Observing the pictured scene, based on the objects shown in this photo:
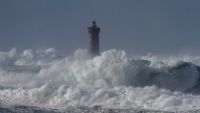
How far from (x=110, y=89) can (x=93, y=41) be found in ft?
49.5

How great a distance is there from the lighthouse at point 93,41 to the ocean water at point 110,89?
6051 millimetres

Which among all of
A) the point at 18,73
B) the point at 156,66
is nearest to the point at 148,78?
the point at 156,66

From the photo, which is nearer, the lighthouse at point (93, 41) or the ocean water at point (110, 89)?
the ocean water at point (110, 89)

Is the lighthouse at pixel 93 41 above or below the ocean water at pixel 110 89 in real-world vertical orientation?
above

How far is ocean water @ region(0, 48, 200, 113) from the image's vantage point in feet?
78.0

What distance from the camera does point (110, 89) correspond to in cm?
2734

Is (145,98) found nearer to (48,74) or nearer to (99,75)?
(99,75)

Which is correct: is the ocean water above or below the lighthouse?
below

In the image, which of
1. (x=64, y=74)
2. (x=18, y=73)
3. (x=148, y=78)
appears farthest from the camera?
(x=18, y=73)

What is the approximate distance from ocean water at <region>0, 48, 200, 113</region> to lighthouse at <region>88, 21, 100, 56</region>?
605 cm

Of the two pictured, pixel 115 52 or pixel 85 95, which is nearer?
pixel 85 95

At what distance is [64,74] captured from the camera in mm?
33906

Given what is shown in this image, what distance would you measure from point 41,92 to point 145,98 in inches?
239

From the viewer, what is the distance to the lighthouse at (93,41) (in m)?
42.1
